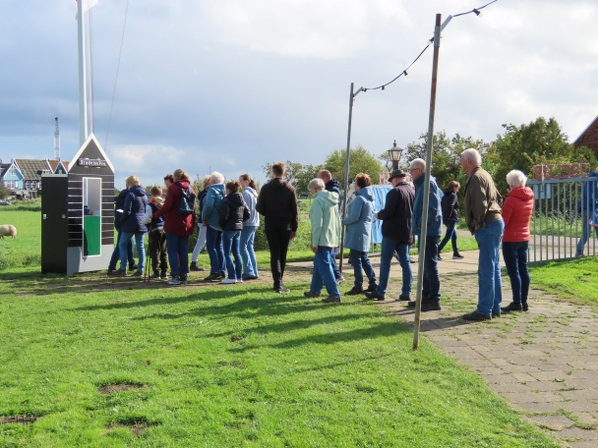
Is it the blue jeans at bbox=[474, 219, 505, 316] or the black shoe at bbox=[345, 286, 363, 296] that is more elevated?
the blue jeans at bbox=[474, 219, 505, 316]

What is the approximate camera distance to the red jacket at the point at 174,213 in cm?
1065

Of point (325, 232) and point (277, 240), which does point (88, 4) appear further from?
point (325, 232)

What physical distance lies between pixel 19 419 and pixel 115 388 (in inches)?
32.4

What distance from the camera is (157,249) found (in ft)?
38.9

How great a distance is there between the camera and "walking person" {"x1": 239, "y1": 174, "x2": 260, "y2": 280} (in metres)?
11.3

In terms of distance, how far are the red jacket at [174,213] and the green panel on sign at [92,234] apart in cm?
290

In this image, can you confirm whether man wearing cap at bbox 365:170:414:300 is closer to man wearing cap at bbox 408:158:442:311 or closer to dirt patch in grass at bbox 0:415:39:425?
man wearing cap at bbox 408:158:442:311

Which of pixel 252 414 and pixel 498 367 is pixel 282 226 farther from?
pixel 252 414

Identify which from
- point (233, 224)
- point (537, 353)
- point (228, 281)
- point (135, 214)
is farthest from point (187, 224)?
point (537, 353)

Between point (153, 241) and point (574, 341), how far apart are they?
25.2ft

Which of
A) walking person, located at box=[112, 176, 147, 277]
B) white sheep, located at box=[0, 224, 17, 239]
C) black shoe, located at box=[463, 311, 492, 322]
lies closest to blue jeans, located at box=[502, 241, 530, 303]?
black shoe, located at box=[463, 311, 492, 322]

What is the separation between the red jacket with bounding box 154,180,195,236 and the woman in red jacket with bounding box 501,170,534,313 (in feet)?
17.6

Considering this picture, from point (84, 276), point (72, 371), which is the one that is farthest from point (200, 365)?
point (84, 276)

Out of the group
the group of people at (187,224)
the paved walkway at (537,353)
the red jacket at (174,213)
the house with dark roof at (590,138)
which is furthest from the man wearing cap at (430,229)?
the house with dark roof at (590,138)
